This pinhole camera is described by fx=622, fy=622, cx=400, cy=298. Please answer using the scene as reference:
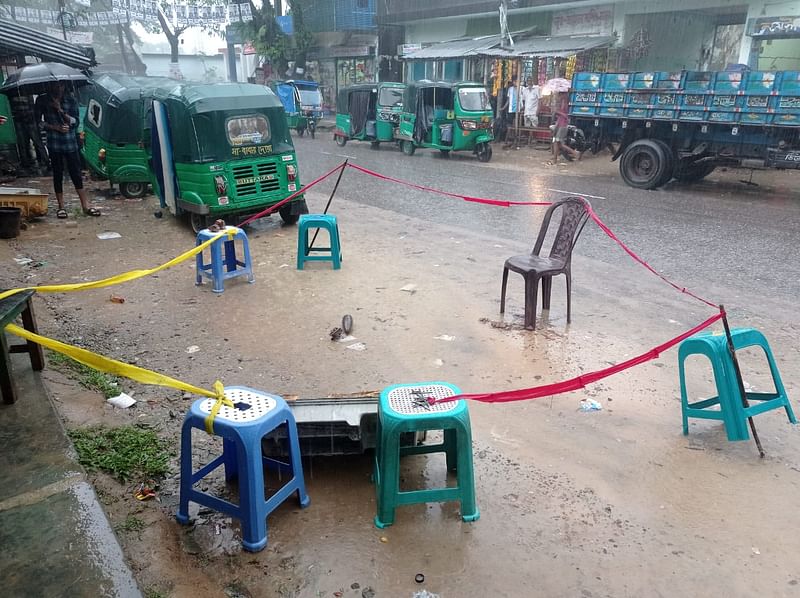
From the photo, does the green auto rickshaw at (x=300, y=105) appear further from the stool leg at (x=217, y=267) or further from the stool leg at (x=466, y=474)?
the stool leg at (x=466, y=474)

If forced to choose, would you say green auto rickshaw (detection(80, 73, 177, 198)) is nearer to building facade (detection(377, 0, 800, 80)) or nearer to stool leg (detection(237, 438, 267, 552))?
stool leg (detection(237, 438, 267, 552))

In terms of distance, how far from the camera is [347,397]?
3.54m

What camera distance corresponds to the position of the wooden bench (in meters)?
3.28

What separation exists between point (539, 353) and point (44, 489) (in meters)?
3.41

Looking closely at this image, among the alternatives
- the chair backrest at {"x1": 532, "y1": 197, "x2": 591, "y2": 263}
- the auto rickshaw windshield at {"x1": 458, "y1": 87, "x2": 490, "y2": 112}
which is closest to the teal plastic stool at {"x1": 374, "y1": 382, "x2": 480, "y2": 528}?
the chair backrest at {"x1": 532, "y1": 197, "x2": 591, "y2": 263}

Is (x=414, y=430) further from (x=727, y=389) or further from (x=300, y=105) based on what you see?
(x=300, y=105)

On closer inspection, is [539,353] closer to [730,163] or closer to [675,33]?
[730,163]

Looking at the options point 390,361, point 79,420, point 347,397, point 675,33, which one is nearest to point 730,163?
point 675,33

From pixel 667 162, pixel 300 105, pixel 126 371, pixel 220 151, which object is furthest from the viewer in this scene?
pixel 300 105

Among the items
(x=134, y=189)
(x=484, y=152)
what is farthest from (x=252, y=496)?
(x=484, y=152)

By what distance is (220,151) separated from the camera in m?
7.82

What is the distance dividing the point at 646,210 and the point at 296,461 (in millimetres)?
8754

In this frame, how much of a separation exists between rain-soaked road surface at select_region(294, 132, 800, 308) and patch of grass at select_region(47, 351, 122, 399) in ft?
17.5

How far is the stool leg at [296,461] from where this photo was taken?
292cm
